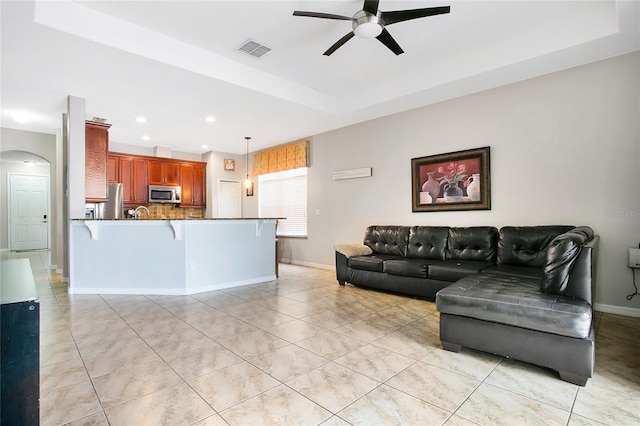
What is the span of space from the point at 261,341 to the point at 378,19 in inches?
118

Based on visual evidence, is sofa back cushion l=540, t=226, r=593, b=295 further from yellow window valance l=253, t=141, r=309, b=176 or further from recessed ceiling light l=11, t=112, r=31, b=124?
recessed ceiling light l=11, t=112, r=31, b=124

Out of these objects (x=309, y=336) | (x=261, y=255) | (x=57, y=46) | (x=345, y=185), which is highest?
(x=57, y=46)

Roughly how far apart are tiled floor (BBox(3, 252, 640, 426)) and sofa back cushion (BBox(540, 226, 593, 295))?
22.9 inches

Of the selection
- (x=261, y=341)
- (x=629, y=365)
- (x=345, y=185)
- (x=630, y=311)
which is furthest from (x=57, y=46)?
(x=630, y=311)

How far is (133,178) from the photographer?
727cm

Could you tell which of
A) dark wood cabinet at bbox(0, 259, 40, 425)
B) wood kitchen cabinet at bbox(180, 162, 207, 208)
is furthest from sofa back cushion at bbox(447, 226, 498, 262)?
wood kitchen cabinet at bbox(180, 162, 207, 208)

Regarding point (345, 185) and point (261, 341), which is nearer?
point (261, 341)

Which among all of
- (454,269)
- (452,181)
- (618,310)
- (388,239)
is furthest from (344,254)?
(618,310)

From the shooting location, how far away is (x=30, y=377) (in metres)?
0.98

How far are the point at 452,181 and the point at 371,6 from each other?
269 centimetres

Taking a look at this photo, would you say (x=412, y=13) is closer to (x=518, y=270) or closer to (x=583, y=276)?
(x=583, y=276)

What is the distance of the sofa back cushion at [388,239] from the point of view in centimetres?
477

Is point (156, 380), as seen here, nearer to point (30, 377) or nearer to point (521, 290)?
point (30, 377)

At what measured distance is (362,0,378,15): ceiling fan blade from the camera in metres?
2.71
